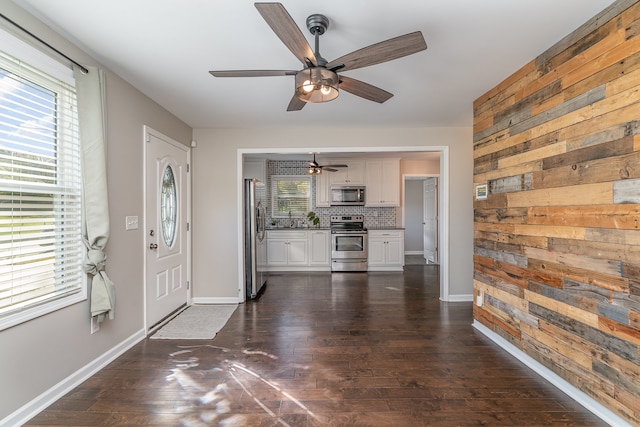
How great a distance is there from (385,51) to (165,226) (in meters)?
3.10

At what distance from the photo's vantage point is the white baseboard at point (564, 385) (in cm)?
174

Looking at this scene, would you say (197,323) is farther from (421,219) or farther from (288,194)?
(421,219)

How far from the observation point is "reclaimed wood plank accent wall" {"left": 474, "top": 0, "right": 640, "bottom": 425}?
1.64 metres

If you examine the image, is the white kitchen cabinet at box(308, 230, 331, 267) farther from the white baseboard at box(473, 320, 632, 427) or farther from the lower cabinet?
the white baseboard at box(473, 320, 632, 427)

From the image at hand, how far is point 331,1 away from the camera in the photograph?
5.54ft

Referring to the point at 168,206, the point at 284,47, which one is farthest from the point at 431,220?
the point at 284,47

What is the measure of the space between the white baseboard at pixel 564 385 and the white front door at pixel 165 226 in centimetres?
355

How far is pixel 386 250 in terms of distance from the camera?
6.08 metres

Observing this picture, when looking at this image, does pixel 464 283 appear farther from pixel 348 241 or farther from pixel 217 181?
pixel 217 181

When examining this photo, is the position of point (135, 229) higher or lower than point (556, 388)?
higher

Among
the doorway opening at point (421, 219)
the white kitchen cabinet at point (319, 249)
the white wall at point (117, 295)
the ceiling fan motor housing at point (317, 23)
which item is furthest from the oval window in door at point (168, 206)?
the doorway opening at point (421, 219)

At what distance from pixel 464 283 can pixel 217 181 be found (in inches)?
151

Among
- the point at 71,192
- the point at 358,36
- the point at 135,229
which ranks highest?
the point at 358,36

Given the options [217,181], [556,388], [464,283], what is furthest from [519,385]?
[217,181]
